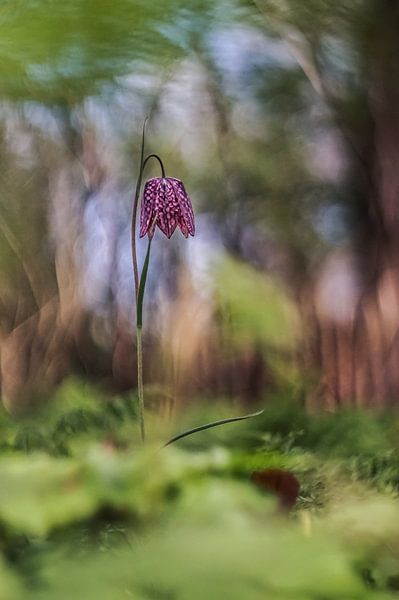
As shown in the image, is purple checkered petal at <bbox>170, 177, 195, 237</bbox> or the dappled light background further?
the dappled light background

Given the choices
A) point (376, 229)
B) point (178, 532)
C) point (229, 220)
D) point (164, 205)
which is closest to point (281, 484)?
point (178, 532)

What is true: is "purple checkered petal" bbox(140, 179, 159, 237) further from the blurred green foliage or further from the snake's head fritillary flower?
the blurred green foliage

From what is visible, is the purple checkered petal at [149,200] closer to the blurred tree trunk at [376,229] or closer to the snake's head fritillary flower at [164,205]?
the snake's head fritillary flower at [164,205]

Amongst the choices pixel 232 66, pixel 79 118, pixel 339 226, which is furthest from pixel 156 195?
pixel 79 118

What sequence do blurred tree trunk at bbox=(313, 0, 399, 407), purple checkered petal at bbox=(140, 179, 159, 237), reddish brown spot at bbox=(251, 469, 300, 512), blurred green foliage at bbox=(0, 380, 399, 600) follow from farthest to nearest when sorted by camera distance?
1. blurred tree trunk at bbox=(313, 0, 399, 407)
2. purple checkered petal at bbox=(140, 179, 159, 237)
3. reddish brown spot at bbox=(251, 469, 300, 512)
4. blurred green foliage at bbox=(0, 380, 399, 600)

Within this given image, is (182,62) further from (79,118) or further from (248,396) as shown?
(248,396)

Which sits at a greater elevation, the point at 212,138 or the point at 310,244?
the point at 212,138

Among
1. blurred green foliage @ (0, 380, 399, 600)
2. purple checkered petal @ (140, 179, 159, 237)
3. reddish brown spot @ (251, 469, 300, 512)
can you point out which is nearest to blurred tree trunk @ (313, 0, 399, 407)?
blurred green foliage @ (0, 380, 399, 600)
